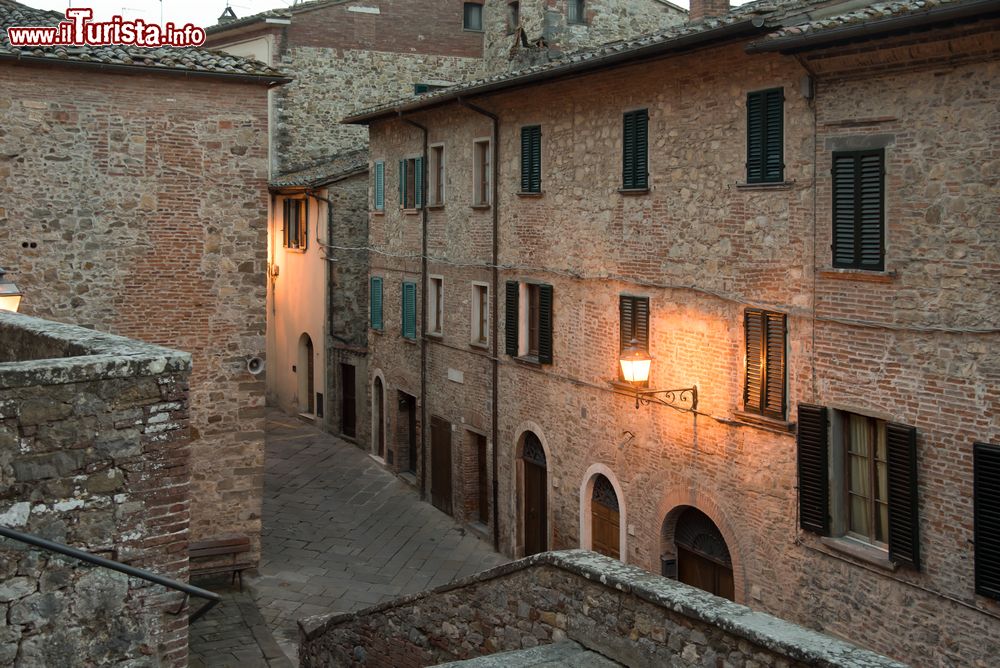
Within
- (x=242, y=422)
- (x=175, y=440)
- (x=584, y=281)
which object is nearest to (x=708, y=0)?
(x=584, y=281)

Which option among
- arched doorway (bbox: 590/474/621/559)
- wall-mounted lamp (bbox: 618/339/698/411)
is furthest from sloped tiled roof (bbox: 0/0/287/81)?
arched doorway (bbox: 590/474/621/559)

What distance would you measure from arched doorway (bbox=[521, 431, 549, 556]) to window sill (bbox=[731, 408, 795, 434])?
16.7ft

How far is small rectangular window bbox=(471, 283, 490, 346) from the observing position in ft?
62.4

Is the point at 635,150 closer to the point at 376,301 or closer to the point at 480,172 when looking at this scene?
the point at 480,172

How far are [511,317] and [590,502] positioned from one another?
3374 millimetres

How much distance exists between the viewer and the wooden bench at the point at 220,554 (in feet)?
49.4

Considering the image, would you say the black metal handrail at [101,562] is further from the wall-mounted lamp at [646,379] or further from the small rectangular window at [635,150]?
the small rectangular window at [635,150]

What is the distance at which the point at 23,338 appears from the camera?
278 inches

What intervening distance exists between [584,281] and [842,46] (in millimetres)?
5676

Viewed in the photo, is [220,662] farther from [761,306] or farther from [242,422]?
[761,306]

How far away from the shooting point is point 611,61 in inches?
530

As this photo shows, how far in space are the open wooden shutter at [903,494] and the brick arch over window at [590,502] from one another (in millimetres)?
4763


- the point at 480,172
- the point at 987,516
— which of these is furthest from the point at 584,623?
the point at 480,172

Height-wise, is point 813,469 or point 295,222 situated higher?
point 295,222
